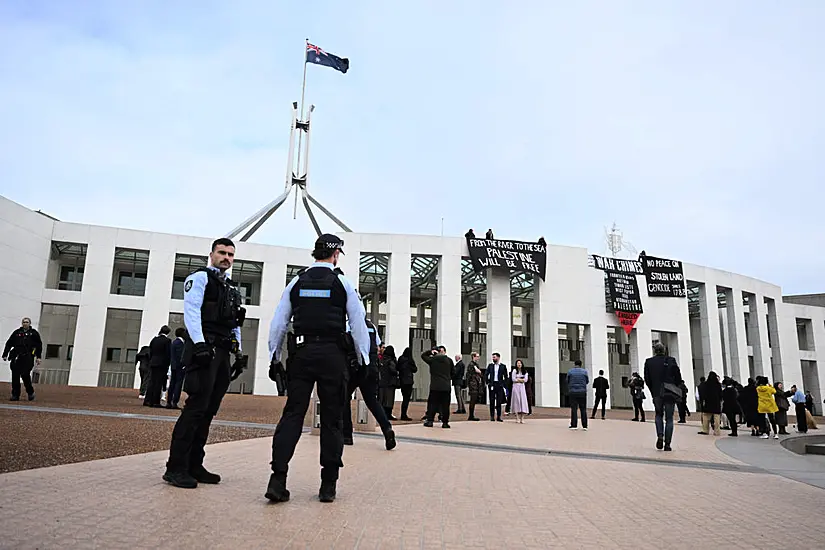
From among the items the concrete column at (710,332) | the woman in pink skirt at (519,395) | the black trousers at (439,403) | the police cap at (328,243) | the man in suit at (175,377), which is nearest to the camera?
the police cap at (328,243)

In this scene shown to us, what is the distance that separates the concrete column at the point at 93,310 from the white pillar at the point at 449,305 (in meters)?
15.3

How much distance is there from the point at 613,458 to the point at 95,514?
24.0 feet

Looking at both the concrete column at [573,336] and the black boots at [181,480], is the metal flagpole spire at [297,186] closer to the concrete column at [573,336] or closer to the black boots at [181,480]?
the concrete column at [573,336]

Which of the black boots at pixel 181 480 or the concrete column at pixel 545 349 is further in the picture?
the concrete column at pixel 545 349

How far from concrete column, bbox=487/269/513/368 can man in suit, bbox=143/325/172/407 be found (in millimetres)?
21889

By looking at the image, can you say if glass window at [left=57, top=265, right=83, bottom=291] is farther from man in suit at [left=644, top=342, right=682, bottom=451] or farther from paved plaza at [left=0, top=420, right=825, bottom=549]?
man in suit at [left=644, top=342, right=682, bottom=451]

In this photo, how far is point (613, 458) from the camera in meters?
8.94

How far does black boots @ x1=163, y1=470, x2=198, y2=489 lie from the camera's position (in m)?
4.55

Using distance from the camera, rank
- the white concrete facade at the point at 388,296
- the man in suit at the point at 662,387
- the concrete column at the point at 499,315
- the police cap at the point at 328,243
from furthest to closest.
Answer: the concrete column at the point at 499,315 < the white concrete facade at the point at 388,296 < the man in suit at the point at 662,387 < the police cap at the point at 328,243

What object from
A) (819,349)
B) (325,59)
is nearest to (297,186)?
(325,59)

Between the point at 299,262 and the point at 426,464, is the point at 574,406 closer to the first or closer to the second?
the point at 426,464

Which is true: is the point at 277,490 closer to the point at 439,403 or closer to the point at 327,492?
the point at 327,492

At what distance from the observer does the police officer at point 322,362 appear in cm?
436

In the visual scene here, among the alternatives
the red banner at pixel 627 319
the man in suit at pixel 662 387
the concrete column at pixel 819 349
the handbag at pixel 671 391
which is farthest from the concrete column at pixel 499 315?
the concrete column at pixel 819 349
